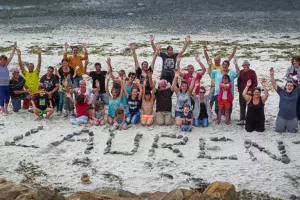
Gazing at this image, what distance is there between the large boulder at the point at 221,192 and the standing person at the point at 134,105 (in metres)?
5.38

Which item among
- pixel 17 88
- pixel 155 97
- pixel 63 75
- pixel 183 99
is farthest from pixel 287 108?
pixel 17 88

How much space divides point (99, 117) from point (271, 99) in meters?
6.96

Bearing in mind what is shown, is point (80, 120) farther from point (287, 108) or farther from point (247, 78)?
point (287, 108)

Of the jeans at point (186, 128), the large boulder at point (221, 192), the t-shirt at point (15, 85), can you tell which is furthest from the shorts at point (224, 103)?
the t-shirt at point (15, 85)

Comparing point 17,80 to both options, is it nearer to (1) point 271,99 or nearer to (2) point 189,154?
(2) point 189,154

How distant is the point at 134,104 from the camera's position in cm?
1424

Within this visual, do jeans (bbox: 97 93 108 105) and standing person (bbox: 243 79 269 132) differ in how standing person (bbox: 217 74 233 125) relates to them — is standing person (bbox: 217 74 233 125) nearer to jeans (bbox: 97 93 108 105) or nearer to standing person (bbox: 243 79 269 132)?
standing person (bbox: 243 79 269 132)

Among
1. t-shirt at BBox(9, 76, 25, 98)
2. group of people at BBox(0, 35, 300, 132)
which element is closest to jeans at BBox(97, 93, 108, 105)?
group of people at BBox(0, 35, 300, 132)

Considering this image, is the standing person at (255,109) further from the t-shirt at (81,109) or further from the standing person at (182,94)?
the t-shirt at (81,109)

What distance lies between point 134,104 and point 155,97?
780mm

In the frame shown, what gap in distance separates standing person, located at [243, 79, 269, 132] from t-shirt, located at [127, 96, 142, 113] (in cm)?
348

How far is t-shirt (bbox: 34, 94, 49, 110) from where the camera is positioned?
48.5 feet

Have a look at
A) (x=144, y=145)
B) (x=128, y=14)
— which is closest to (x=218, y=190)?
(x=144, y=145)

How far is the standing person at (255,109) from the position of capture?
13.1m
